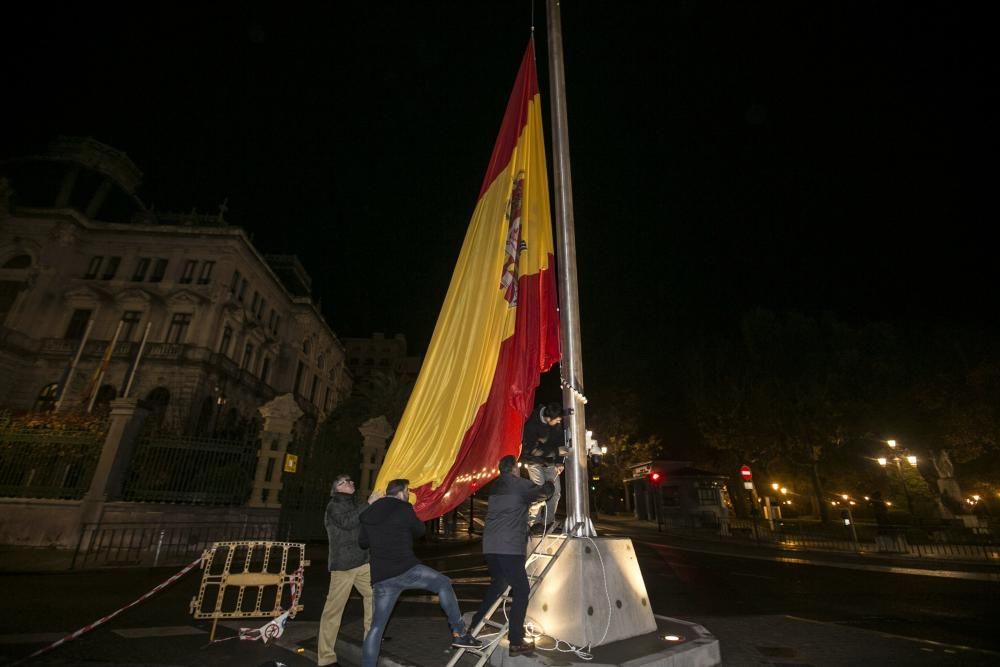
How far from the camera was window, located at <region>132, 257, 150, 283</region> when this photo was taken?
109ft

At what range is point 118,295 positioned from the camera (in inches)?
1264

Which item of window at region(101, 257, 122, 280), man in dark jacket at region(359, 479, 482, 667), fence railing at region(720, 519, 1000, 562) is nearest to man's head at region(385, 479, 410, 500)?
man in dark jacket at region(359, 479, 482, 667)

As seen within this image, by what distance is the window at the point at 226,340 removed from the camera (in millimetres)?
33406

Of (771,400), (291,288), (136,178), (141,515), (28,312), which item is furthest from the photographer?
(291,288)

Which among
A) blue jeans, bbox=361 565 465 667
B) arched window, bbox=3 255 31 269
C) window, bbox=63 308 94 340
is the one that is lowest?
blue jeans, bbox=361 565 465 667

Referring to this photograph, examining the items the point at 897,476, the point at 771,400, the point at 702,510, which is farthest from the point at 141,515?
the point at 897,476

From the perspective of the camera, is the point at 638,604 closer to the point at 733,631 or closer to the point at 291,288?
the point at 733,631

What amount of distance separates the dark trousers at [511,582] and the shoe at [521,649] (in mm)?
57

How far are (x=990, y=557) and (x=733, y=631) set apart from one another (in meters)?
18.2

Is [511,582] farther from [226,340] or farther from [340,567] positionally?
[226,340]

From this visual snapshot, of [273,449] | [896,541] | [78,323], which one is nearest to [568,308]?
[273,449]

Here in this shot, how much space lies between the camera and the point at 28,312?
99.3 ft

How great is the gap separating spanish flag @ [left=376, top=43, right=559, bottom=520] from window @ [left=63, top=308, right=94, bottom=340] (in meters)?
37.8

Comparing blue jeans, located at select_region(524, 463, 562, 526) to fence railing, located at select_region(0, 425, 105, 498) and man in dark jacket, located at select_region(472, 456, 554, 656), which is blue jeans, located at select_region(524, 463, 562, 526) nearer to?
man in dark jacket, located at select_region(472, 456, 554, 656)
